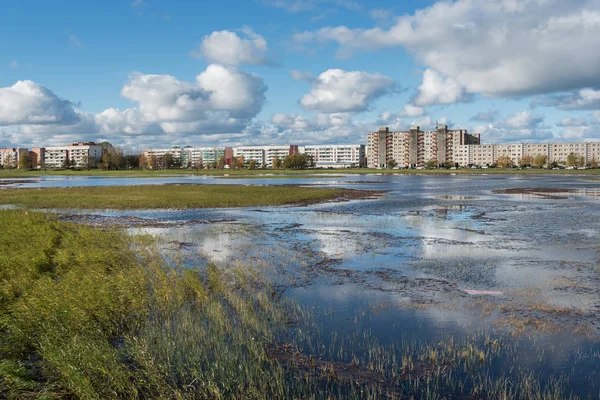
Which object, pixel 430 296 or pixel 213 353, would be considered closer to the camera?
pixel 213 353

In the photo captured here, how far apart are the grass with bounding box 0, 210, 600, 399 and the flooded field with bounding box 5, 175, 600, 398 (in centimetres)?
6

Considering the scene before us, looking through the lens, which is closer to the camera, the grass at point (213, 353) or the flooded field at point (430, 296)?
the grass at point (213, 353)

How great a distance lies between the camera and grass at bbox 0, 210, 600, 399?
29.7 feet

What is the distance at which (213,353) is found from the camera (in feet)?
35.2

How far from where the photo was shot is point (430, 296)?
1523cm

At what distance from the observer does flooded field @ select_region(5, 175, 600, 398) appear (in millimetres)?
9828

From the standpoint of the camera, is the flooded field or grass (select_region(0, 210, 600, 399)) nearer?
grass (select_region(0, 210, 600, 399))

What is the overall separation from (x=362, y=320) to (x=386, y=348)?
79.1 inches

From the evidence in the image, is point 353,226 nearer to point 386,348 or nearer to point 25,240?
point 25,240

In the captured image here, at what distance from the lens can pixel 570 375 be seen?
9.68m

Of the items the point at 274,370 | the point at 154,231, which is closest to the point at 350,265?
the point at 274,370

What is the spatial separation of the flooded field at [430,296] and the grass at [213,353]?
6cm

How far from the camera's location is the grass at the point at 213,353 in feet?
29.7

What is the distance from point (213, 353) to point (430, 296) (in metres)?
7.48
